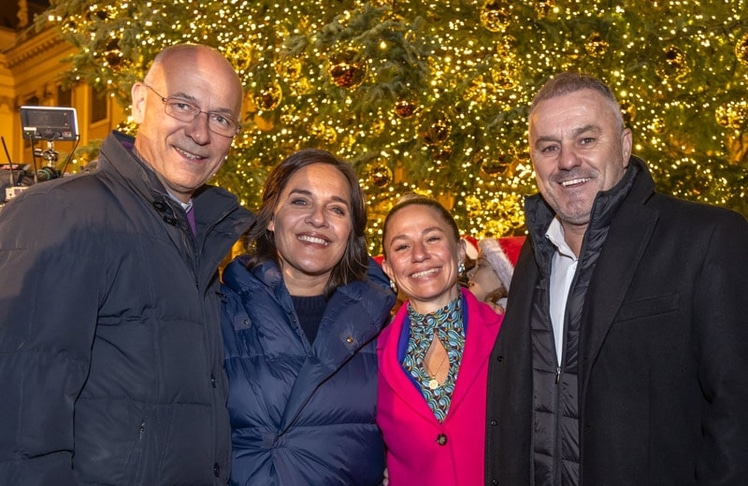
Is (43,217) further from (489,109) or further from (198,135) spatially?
(489,109)

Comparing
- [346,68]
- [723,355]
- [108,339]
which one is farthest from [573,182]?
[346,68]

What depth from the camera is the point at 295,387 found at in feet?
10.5

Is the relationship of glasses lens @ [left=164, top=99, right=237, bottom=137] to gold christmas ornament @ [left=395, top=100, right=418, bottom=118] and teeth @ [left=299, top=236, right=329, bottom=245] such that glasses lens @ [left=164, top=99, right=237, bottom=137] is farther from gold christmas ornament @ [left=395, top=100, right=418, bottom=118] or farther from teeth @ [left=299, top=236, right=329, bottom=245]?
gold christmas ornament @ [left=395, top=100, right=418, bottom=118]

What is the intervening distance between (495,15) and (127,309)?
17.6 ft

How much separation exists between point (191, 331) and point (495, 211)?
5758 millimetres

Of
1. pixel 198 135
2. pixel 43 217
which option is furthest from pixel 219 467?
pixel 198 135

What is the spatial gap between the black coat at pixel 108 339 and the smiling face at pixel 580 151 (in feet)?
4.91

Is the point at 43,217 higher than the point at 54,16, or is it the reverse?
the point at 54,16

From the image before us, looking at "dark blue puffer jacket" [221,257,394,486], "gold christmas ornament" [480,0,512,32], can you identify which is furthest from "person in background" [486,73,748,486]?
"gold christmas ornament" [480,0,512,32]

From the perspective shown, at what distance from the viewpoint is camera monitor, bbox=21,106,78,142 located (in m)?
3.55

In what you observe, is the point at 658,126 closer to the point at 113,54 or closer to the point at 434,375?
the point at 434,375

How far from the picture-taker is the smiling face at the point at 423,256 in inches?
145

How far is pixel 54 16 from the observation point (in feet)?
23.6

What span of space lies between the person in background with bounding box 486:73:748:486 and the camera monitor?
7.45 feet
